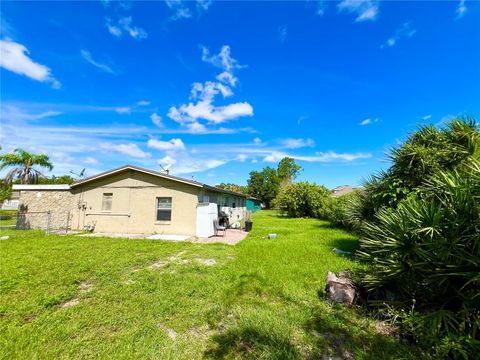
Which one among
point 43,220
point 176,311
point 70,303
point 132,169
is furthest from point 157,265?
point 43,220

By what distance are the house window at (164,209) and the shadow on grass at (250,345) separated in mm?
9246

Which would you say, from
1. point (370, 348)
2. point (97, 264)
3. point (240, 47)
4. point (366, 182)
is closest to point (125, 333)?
point (370, 348)

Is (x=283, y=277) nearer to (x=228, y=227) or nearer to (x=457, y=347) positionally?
(x=457, y=347)

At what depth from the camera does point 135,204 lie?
489 inches

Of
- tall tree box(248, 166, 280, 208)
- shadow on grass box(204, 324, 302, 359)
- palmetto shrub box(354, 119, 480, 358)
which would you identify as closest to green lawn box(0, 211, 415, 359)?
shadow on grass box(204, 324, 302, 359)

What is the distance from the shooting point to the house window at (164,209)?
1210 cm

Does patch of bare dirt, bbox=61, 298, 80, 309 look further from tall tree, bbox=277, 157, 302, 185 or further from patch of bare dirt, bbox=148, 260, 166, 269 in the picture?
tall tree, bbox=277, 157, 302, 185

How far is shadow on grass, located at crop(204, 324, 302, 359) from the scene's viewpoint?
297cm

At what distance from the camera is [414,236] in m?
3.74

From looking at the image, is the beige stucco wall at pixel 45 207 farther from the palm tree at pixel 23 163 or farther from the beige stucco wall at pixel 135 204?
the palm tree at pixel 23 163

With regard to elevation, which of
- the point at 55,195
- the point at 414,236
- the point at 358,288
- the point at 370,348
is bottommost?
the point at 370,348

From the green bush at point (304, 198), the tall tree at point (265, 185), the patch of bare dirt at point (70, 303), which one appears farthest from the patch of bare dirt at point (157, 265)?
the tall tree at point (265, 185)

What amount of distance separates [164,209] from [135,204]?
1.62m

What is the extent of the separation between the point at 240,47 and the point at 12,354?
12.3m
